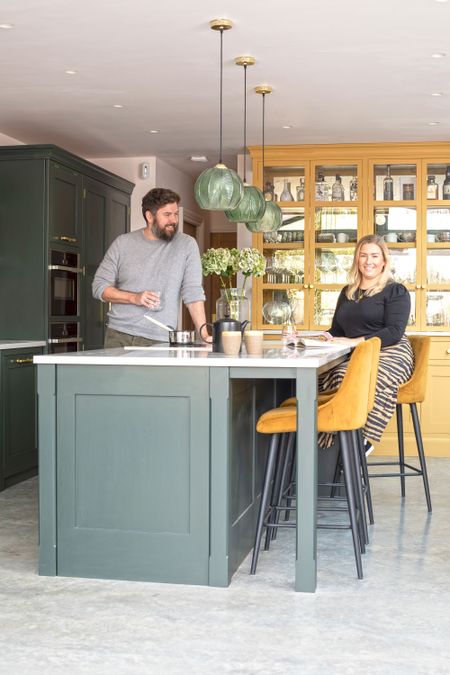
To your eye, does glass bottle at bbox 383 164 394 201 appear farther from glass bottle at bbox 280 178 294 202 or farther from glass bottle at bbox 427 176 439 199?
glass bottle at bbox 280 178 294 202

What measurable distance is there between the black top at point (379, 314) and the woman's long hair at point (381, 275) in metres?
0.03

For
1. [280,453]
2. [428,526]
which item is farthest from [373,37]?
[428,526]

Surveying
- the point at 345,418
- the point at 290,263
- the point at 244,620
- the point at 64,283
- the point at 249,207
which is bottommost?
the point at 244,620

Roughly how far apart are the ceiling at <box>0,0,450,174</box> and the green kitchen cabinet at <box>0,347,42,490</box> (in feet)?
5.39

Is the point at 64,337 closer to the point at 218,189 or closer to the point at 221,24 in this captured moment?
the point at 218,189

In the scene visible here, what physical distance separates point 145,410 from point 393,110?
10.9ft

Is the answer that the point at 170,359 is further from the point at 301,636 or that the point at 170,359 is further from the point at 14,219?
the point at 14,219

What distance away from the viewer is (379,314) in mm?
4773

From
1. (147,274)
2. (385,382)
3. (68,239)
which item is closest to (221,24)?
(147,274)

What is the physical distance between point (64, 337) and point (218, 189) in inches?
94.5

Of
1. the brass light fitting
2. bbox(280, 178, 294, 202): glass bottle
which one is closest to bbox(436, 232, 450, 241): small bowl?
bbox(280, 178, 294, 202): glass bottle

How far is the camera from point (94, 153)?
7594mm

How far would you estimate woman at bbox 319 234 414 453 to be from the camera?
14.5 ft

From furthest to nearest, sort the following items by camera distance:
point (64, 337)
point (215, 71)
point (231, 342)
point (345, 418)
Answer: point (64, 337) → point (215, 71) → point (231, 342) → point (345, 418)
